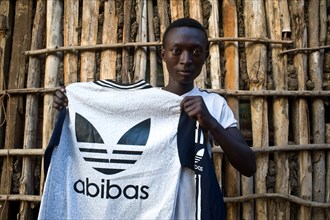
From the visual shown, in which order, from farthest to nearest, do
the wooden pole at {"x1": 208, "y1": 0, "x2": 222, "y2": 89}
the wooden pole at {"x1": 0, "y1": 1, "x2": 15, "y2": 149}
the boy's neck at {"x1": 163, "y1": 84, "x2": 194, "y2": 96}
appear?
the wooden pole at {"x1": 0, "y1": 1, "x2": 15, "y2": 149} < the wooden pole at {"x1": 208, "y1": 0, "x2": 222, "y2": 89} < the boy's neck at {"x1": 163, "y1": 84, "x2": 194, "y2": 96}

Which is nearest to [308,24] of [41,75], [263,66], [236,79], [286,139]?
[263,66]

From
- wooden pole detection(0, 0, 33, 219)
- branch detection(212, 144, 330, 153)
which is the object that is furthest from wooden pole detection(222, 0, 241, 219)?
wooden pole detection(0, 0, 33, 219)

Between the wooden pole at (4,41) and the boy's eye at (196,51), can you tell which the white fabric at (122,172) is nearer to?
the boy's eye at (196,51)

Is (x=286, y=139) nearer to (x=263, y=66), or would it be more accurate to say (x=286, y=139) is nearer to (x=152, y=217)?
(x=263, y=66)

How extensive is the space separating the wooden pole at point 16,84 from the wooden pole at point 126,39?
68 centimetres

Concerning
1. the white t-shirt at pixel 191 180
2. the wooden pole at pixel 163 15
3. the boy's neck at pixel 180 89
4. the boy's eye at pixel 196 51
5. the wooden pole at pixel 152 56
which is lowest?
the white t-shirt at pixel 191 180

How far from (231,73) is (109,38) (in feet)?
2.77

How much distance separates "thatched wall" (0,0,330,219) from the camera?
238 cm

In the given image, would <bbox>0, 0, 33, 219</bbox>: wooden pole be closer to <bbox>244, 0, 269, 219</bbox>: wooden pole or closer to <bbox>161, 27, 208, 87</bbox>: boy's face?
<bbox>161, 27, 208, 87</bbox>: boy's face

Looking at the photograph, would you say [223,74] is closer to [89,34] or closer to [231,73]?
[231,73]

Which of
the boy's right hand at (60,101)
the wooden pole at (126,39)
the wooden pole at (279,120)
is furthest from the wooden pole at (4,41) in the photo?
the wooden pole at (279,120)

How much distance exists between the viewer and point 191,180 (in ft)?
5.30

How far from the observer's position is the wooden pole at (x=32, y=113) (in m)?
2.44

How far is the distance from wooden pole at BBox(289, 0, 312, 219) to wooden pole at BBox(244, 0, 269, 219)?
0.67 feet
